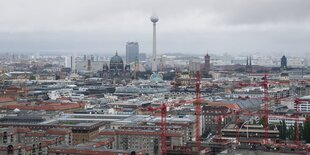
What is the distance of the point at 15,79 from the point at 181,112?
22601 millimetres

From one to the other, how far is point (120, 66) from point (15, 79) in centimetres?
895

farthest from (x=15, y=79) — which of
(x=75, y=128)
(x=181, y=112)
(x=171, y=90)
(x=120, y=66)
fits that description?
(x=75, y=128)

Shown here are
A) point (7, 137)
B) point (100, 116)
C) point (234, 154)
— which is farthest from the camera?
point (100, 116)

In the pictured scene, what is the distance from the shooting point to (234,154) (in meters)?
13.3

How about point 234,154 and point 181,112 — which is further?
point 181,112

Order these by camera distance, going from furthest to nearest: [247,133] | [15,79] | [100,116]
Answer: [15,79], [100,116], [247,133]

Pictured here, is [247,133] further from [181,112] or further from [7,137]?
[7,137]

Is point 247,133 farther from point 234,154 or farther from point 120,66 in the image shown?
point 120,66

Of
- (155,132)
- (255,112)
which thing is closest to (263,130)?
(155,132)

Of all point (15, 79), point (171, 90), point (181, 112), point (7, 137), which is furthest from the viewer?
point (15, 79)

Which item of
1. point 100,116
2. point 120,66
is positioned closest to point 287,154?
point 100,116

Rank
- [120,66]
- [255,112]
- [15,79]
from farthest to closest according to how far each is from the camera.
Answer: [120,66]
[15,79]
[255,112]

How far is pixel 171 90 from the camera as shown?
119 feet

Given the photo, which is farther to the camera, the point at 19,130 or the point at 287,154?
the point at 19,130
